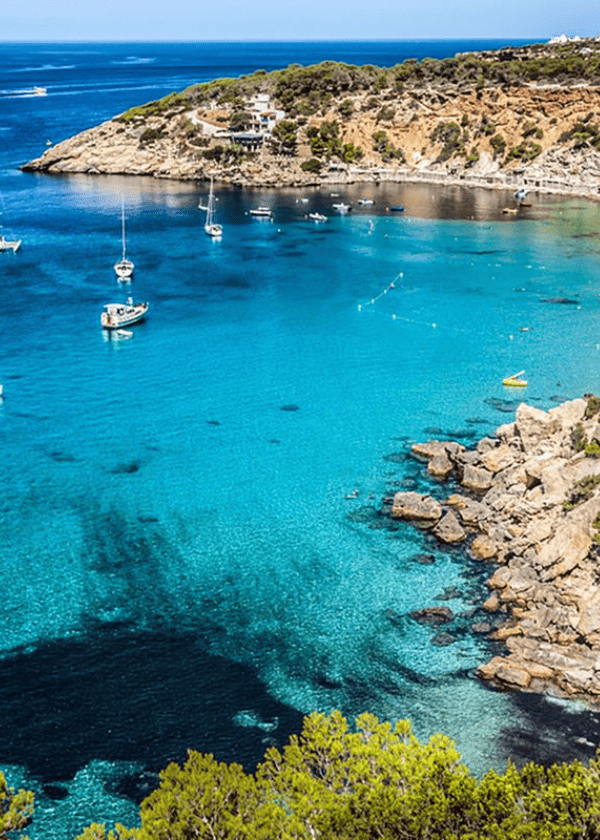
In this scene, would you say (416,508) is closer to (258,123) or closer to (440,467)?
(440,467)

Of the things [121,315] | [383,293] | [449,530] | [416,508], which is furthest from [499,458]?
[383,293]

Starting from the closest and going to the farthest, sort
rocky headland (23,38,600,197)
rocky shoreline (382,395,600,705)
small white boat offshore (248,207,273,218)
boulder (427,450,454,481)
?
rocky shoreline (382,395,600,705) < boulder (427,450,454,481) < small white boat offshore (248,207,273,218) < rocky headland (23,38,600,197)

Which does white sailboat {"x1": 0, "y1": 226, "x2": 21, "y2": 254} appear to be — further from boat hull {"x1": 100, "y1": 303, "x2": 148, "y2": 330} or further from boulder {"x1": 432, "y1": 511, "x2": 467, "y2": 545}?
boulder {"x1": 432, "y1": 511, "x2": 467, "y2": 545}

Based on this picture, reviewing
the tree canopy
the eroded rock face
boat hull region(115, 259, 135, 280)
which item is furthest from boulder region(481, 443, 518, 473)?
the eroded rock face

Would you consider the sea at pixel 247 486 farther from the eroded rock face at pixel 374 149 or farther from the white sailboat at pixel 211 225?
the eroded rock face at pixel 374 149

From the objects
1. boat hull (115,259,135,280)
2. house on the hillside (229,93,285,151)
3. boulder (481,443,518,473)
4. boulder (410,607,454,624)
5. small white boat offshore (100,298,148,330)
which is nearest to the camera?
boulder (410,607,454,624)

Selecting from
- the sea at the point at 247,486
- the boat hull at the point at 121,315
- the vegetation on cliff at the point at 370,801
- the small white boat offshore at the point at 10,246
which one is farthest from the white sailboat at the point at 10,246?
the vegetation on cliff at the point at 370,801
